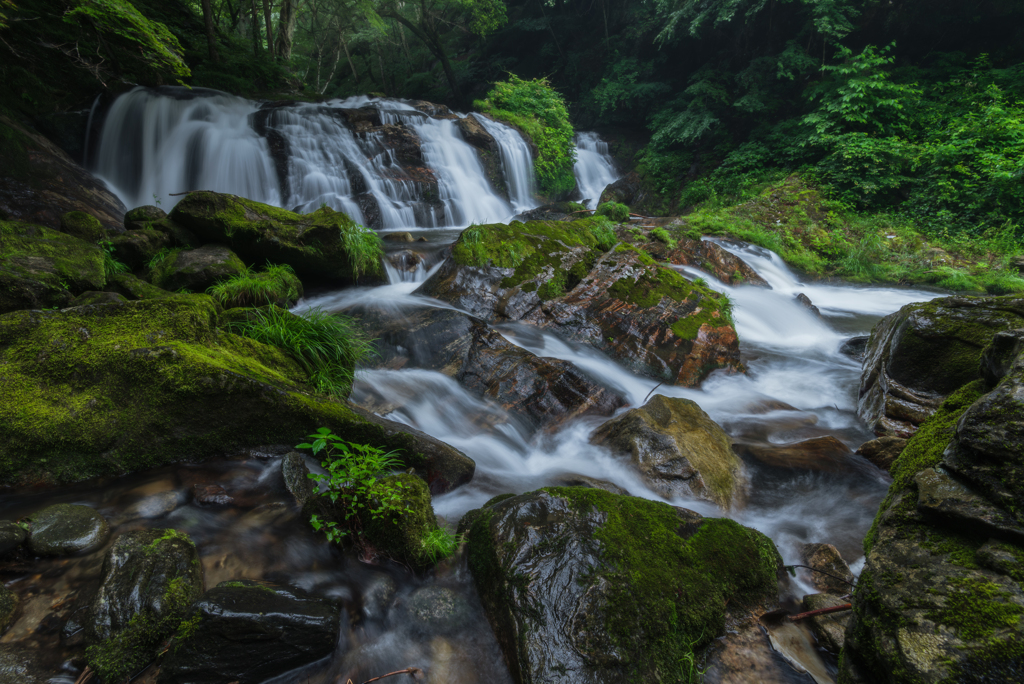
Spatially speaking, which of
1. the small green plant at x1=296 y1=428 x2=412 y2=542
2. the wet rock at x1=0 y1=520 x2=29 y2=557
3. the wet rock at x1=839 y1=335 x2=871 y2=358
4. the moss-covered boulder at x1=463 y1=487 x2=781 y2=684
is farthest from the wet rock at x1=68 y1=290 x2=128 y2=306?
the wet rock at x1=839 y1=335 x2=871 y2=358

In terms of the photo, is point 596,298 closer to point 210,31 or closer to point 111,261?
point 111,261

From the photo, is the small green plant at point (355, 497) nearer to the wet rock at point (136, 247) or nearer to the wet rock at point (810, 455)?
the wet rock at point (810, 455)

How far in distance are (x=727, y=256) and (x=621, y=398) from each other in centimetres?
621

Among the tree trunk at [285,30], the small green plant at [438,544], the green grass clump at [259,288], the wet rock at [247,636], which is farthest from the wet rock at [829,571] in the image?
the tree trunk at [285,30]

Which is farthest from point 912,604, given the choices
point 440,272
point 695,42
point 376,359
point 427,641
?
point 695,42

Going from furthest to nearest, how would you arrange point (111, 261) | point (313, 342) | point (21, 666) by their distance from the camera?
point (111, 261)
point (313, 342)
point (21, 666)

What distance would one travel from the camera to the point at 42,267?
13.8ft

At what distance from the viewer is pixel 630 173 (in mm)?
18344

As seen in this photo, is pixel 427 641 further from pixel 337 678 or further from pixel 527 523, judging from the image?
pixel 527 523

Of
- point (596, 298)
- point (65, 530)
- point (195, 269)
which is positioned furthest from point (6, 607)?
point (596, 298)

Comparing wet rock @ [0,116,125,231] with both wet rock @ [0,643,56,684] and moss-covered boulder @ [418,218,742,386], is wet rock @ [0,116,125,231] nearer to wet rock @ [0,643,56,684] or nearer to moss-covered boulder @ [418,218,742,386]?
moss-covered boulder @ [418,218,742,386]

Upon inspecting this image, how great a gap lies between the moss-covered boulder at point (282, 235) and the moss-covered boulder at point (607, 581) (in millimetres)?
5486

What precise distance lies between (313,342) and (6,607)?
273 centimetres

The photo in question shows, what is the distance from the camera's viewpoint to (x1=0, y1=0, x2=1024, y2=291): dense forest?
9797 mm
